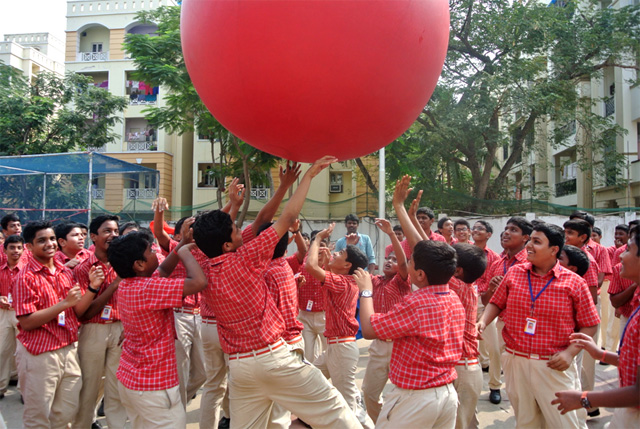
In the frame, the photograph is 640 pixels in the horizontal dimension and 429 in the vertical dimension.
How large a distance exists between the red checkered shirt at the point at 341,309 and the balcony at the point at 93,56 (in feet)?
75.4

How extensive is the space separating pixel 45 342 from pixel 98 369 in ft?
1.52

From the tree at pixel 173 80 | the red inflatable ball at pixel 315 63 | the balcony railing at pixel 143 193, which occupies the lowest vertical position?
the red inflatable ball at pixel 315 63

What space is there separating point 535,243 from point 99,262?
315 cm

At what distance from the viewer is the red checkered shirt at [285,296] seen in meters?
3.22

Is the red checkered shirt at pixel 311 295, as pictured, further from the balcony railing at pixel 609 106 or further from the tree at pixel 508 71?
the balcony railing at pixel 609 106

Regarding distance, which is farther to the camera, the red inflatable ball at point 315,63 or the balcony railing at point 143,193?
the balcony railing at point 143,193

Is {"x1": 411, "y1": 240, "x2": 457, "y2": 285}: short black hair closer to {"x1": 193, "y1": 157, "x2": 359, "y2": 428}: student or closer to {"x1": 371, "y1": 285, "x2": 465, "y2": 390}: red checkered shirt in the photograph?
{"x1": 371, "y1": 285, "x2": 465, "y2": 390}: red checkered shirt

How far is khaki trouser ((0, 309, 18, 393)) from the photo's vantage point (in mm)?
5035

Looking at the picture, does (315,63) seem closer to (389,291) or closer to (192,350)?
(389,291)

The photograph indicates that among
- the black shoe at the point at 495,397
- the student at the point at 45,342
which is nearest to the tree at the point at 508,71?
the black shoe at the point at 495,397

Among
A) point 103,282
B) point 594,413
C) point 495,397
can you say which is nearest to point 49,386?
point 103,282

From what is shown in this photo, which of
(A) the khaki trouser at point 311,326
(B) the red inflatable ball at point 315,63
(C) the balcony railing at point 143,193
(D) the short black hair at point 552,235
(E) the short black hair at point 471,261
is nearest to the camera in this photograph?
(B) the red inflatable ball at point 315,63

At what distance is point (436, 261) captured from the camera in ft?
8.82

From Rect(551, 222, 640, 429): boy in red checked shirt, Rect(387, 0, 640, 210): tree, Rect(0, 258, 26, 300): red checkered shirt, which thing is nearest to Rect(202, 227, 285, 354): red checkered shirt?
Rect(551, 222, 640, 429): boy in red checked shirt
